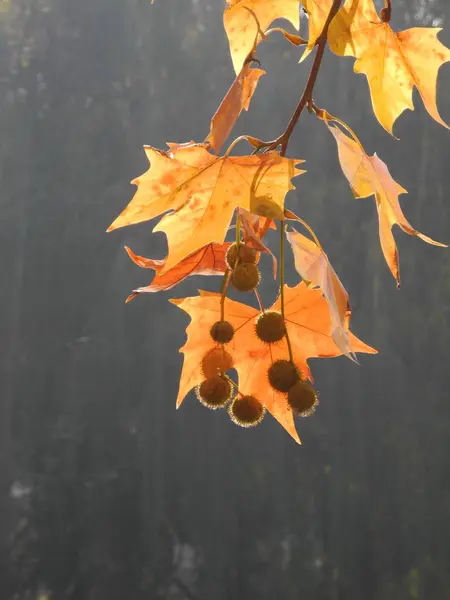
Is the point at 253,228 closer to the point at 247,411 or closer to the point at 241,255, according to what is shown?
the point at 241,255

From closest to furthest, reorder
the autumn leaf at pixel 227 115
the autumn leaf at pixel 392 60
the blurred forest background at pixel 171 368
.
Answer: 1. the autumn leaf at pixel 227 115
2. the autumn leaf at pixel 392 60
3. the blurred forest background at pixel 171 368

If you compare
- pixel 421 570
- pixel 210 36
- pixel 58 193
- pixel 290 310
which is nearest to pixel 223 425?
A: pixel 421 570

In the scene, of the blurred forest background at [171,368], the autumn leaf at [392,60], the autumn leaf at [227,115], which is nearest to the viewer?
the autumn leaf at [227,115]

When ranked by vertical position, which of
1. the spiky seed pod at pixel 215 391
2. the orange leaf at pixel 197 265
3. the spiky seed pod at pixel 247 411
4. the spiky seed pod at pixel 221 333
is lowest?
the spiky seed pod at pixel 247 411

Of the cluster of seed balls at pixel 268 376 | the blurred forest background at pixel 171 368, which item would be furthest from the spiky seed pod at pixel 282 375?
the blurred forest background at pixel 171 368

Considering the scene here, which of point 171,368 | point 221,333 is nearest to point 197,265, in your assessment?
point 221,333

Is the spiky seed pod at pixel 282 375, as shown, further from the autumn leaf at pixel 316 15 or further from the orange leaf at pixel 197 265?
the autumn leaf at pixel 316 15

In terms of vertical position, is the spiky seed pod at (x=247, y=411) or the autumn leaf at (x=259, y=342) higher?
the autumn leaf at (x=259, y=342)
